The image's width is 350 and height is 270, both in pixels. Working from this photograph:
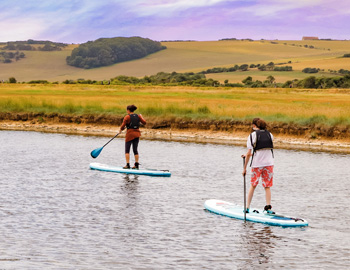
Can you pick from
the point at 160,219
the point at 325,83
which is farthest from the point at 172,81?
the point at 160,219

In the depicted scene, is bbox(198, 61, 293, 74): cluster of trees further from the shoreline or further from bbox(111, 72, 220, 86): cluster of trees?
the shoreline

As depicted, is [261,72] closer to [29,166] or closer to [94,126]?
[94,126]

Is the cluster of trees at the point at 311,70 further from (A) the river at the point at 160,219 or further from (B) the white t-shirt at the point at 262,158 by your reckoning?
(B) the white t-shirt at the point at 262,158

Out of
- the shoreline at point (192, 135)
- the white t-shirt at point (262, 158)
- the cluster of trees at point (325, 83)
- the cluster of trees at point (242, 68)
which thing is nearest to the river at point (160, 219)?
the white t-shirt at point (262, 158)

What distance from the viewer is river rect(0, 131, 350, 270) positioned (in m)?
12.2

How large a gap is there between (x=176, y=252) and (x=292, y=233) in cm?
309

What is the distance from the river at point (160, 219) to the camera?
1220cm

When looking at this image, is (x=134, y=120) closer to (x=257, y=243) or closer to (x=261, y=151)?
(x=261, y=151)

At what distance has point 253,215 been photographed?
15602 millimetres

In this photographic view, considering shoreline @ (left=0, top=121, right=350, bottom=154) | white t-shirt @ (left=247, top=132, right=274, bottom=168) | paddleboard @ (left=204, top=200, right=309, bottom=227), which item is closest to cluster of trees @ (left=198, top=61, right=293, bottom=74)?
shoreline @ (left=0, top=121, right=350, bottom=154)

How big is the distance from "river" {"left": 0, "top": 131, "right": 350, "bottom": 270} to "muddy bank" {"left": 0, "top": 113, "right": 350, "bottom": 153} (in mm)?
10777

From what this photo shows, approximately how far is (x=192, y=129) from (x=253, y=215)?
28.7m

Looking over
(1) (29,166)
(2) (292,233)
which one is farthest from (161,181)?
(2) (292,233)

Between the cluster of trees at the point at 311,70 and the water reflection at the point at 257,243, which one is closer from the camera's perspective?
the water reflection at the point at 257,243
